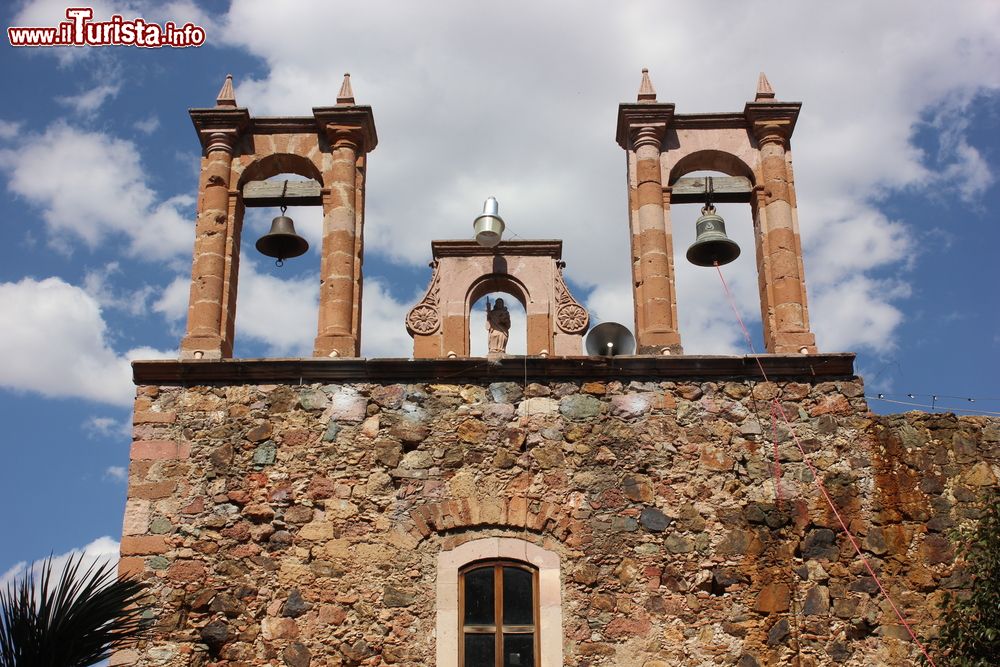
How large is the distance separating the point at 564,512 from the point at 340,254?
321 centimetres

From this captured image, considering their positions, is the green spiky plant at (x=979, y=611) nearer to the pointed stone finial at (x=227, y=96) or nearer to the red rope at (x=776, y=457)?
the red rope at (x=776, y=457)

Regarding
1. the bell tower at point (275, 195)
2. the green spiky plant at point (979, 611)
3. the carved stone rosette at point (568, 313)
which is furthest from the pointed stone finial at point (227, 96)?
the green spiky plant at point (979, 611)

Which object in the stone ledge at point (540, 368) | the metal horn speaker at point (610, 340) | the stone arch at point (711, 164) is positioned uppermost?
the stone arch at point (711, 164)

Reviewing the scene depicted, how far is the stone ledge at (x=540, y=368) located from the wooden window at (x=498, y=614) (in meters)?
1.69

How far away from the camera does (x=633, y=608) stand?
9352mm

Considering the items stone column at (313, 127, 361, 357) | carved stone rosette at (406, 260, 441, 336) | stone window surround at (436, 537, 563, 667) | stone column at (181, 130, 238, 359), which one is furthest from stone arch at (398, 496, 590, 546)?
stone column at (181, 130, 238, 359)

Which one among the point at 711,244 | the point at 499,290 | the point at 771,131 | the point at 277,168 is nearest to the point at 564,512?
the point at 499,290

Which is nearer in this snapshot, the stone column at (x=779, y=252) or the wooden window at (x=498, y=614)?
the wooden window at (x=498, y=614)

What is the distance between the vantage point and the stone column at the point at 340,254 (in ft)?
34.8

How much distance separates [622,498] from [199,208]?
4.86m

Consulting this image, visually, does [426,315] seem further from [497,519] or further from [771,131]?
[771,131]

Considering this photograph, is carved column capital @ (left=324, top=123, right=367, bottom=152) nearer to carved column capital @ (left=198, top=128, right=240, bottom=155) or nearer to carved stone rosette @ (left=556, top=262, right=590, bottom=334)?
carved column capital @ (left=198, top=128, right=240, bottom=155)

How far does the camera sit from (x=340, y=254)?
10977 millimetres

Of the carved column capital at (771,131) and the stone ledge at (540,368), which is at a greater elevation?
the carved column capital at (771,131)
